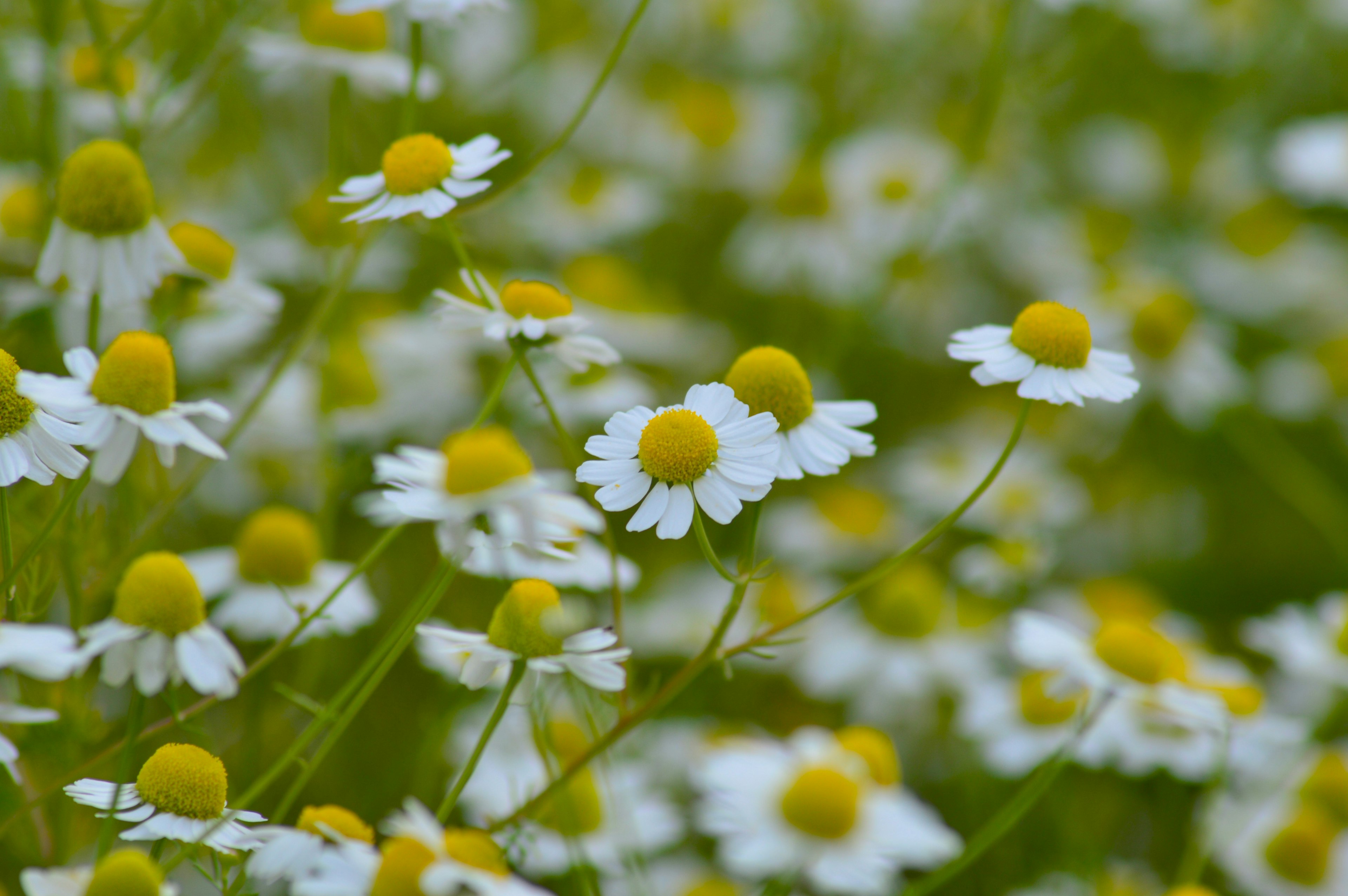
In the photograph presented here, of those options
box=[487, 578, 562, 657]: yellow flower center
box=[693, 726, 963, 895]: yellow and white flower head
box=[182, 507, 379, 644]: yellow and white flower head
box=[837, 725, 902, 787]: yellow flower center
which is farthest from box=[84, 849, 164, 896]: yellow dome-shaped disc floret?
box=[837, 725, 902, 787]: yellow flower center

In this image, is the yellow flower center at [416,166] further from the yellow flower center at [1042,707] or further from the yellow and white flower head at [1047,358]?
the yellow flower center at [1042,707]

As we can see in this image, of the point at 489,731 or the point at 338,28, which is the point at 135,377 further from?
the point at 338,28

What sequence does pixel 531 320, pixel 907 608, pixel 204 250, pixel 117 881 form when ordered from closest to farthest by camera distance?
pixel 117 881 → pixel 531 320 → pixel 204 250 → pixel 907 608

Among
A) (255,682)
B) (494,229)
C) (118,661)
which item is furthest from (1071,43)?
(118,661)

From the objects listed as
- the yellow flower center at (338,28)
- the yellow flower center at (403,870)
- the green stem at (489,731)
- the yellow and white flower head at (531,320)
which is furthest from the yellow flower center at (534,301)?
the yellow flower center at (338,28)

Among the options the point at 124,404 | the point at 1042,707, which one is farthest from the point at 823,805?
the point at 124,404

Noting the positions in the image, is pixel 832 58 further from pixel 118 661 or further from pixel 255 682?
pixel 118 661
